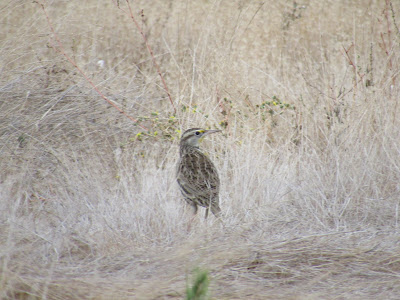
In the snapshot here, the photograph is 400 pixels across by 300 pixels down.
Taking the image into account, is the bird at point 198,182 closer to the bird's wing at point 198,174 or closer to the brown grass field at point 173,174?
the bird's wing at point 198,174

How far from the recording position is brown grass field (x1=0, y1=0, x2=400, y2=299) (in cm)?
373

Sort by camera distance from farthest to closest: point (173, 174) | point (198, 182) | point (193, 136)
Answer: point (173, 174) < point (193, 136) < point (198, 182)

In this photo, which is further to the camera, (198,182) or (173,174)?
(173,174)

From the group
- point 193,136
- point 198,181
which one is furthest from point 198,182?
point 193,136

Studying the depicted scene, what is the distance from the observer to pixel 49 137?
635cm

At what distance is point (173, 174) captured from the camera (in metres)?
5.61

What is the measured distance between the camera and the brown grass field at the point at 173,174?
147 inches

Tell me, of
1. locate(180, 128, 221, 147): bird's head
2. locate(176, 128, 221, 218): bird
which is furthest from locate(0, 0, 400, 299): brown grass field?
locate(180, 128, 221, 147): bird's head

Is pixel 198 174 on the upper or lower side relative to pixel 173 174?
upper

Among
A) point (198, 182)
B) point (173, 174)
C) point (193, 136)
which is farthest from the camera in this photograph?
point (173, 174)

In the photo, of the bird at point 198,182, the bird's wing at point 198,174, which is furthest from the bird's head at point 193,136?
the bird's wing at point 198,174

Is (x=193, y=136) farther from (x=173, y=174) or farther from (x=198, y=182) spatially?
(x=198, y=182)

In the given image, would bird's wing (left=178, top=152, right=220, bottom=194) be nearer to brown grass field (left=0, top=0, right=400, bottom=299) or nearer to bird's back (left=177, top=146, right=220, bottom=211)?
bird's back (left=177, top=146, right=220, bottom=211)

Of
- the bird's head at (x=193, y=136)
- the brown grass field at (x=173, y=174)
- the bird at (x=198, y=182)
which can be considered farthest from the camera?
the bird's head at (x=193, y=136)
